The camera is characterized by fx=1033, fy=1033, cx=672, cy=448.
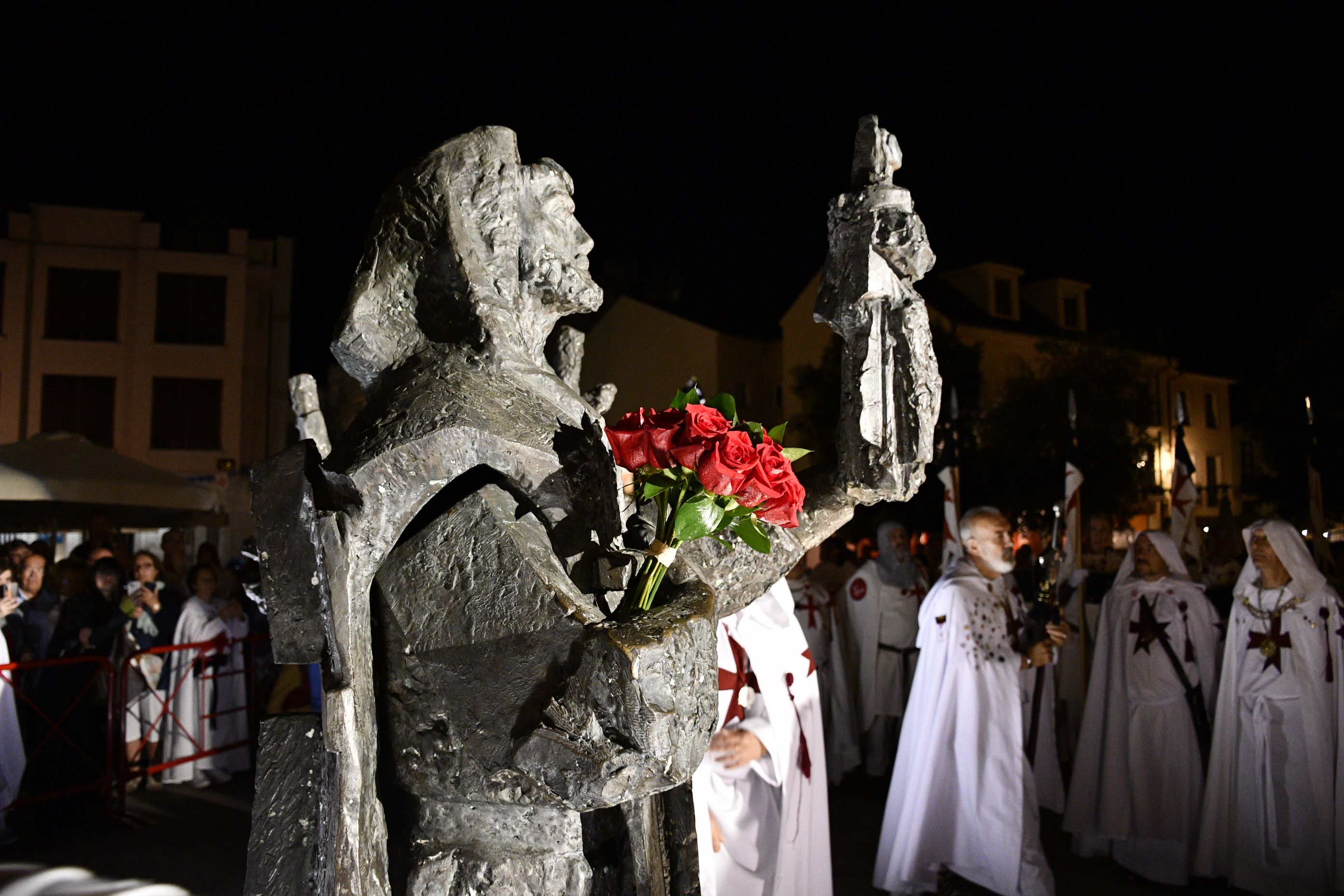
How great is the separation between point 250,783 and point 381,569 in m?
9.63

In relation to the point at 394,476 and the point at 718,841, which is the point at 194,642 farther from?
the point at 394,476

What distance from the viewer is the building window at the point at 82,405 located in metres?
27.4

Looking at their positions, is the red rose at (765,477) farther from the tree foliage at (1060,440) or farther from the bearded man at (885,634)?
the tree foliage at (1060,440)

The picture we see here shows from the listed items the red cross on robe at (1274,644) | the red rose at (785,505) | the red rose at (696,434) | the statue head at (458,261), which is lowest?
the red cross on robe at (1274,644)

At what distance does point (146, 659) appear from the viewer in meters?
9.52

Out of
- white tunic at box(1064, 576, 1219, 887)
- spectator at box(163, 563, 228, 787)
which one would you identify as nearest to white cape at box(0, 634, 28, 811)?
spectator at box(163, 563, 228, 787)

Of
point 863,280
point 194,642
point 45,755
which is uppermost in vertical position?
point 863,280

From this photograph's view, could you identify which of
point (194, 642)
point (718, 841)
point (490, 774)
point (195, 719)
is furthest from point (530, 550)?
point (195, 719)

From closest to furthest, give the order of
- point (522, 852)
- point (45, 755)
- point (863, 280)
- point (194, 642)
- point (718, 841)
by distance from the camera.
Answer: point (522, 852) → point (863, 280) → point (718, 841) → point (45, 755) → point (194, 642)

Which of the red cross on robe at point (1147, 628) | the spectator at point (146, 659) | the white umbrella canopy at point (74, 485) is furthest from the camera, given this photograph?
the white umbrella canopy at point (74, 485)

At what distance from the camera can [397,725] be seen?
6.30 feet

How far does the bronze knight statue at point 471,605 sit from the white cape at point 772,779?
242 cm

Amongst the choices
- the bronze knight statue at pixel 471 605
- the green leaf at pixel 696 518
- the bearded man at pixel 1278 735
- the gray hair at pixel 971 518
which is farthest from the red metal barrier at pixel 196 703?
the bearded man at pixel 1278 735

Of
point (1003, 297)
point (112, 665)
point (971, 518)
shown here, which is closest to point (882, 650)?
point (971, 518)
